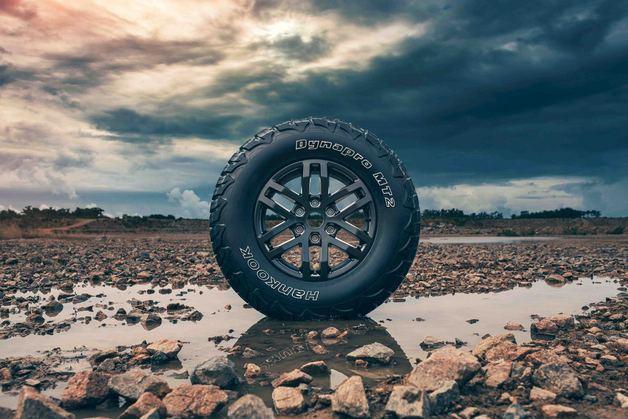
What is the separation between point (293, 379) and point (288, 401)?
30 centimetres

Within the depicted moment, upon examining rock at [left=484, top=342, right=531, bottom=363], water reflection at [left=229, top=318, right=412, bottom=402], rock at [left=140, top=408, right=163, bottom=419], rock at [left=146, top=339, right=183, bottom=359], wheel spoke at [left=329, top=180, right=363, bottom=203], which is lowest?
water reflection at [left=229, top=318, right=412, bottom=402]

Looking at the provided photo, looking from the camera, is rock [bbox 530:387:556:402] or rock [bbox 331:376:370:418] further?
rock [bbox 530:387:556:402]

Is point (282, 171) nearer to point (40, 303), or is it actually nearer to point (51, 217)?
point (40, 303)

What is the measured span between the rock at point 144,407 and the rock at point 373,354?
4.64 feet

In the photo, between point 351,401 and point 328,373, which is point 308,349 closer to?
point 328,373

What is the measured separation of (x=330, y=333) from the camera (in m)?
4.36

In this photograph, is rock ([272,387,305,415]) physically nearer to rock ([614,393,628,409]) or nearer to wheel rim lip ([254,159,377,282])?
rock ([614,393,628,409])

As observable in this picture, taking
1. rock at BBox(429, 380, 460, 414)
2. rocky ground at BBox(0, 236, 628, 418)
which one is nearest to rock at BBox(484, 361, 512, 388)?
rocky ground at BBox(0, 236, 628, 418)

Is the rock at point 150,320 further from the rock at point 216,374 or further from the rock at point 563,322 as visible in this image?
the rock at point 563,322

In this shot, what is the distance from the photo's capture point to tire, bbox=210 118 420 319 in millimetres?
4828

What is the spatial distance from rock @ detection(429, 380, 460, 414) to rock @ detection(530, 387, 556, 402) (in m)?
0.43

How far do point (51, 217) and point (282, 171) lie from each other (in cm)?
2762

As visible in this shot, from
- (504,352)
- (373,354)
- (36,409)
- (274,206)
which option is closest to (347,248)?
(274,206)

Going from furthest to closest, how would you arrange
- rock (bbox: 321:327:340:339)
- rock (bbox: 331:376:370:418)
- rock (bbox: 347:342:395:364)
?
rock (bbox: 321:327:340:339)
rock (bbox: 347:342:395:364)
rock (bbox: 331:376:370:418)
